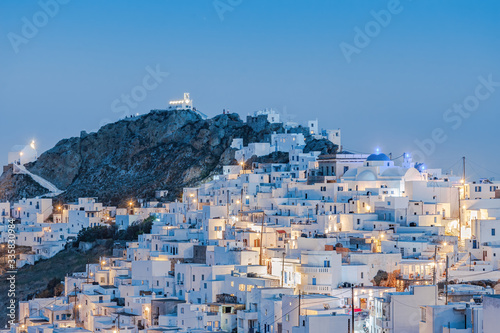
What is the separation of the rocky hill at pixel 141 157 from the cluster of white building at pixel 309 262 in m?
16.8

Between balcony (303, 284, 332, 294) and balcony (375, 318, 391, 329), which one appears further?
balcony (303, 284, 332, 294)

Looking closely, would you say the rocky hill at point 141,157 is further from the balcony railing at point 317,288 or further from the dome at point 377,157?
the balcony railing at point 317,288

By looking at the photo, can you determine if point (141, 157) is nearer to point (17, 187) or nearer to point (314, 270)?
point (17, 187)

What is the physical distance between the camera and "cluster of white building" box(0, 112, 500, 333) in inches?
1214

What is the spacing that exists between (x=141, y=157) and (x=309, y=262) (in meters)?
52.4

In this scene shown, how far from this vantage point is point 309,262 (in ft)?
117

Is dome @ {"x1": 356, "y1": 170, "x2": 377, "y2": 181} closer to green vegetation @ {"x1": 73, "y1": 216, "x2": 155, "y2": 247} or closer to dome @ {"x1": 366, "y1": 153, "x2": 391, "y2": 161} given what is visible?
dome @ {"x1": 366, "y1": 153, "x2": 391, "y2": 161}

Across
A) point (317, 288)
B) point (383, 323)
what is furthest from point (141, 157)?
point (383, 323)

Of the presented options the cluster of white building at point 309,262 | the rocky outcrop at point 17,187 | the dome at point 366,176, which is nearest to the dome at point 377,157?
the cluster of white building at point 309,262

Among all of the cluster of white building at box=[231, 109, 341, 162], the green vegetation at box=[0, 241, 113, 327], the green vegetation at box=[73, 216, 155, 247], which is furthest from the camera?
the cluster of white building at box=[231, 109, 341, 162]

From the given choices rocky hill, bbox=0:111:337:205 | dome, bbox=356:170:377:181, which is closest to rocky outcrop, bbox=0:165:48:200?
rocky hill, bbox=0:111:337:205

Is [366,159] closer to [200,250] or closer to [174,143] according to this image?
[200,250]

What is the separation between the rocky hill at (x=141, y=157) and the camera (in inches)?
3044

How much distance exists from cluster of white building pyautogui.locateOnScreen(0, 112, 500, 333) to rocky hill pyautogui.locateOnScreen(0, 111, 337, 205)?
16.8 meters
